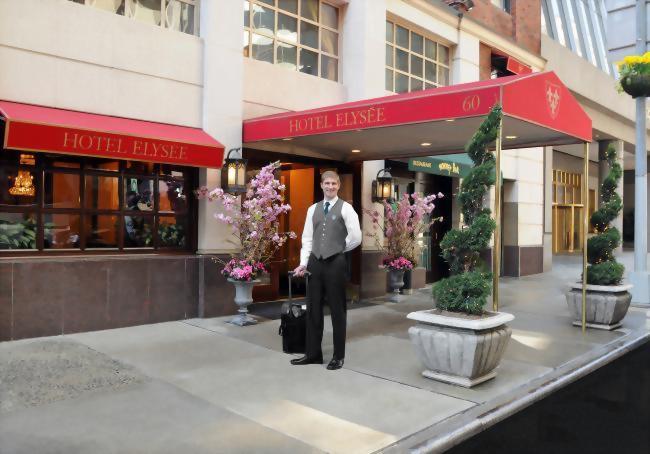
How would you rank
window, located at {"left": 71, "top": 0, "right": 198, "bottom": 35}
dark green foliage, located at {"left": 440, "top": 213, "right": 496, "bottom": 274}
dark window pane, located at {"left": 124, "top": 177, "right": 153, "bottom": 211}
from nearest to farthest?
dark green foliage, located at {"left": 440, "top": 213, "right": 496, "bottom": 274} < window, located at {"left": 71, "top": 0, "right": 198, "bottom": 35} < dark window pane, located at {"left": 124, "top": 177, "right": 153, "bottom": 211}

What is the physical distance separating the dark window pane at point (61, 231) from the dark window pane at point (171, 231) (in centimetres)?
129

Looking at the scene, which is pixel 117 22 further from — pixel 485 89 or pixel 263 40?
pixel 485 89

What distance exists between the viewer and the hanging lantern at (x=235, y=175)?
8773 millimetres

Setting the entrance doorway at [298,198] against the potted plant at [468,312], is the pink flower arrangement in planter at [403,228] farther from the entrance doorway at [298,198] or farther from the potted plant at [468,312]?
the potted plant at [468,312]

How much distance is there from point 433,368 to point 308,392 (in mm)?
1329

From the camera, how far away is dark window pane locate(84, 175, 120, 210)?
800 centimetres

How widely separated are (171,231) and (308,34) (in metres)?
5.05

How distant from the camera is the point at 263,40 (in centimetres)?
1045

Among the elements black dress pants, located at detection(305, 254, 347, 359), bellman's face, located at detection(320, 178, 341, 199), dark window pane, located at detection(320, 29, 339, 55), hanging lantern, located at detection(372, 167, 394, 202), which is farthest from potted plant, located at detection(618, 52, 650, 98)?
black dress pants, located at detection(305, 254, 347, 359)

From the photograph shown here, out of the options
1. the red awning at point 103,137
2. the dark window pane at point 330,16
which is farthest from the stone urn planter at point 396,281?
the dark window pane at point 330,16

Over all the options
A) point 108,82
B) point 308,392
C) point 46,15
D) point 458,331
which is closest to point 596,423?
point 458,331

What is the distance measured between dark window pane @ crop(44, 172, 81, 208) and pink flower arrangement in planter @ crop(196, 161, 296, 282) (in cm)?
172

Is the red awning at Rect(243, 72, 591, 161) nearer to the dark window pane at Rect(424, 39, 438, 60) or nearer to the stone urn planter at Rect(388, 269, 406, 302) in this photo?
the stone urn planter at Rect(388, 269, 406, 302)

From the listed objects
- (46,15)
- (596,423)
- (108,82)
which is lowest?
(596,423)
